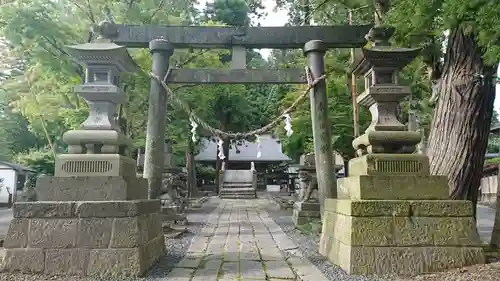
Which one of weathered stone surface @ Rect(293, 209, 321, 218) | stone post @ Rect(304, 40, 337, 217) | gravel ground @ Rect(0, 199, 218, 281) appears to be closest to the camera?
gravel ground @ Rect(0, 199, 218, 281)

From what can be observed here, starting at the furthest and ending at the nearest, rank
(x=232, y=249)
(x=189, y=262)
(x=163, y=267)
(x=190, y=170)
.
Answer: (x=190, y=170) → (x=232, y=249) → (x=189, y=262) → (x=163, y=267)

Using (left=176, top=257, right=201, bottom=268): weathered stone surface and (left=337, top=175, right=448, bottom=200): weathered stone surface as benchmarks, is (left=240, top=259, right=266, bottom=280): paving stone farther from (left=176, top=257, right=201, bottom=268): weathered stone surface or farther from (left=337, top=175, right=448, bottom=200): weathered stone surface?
(left=337, top=175, right=448, bottom=200): weathered stone surface

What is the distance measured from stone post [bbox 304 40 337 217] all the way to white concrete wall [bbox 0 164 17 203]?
19112 millimetres

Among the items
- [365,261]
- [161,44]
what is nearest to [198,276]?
[365,261]

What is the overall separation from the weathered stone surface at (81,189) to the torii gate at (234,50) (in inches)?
114

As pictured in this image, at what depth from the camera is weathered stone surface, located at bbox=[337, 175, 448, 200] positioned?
195 inches

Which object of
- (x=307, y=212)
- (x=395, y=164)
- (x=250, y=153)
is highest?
(x=250, y=153)

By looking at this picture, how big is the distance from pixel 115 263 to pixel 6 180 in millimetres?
20130

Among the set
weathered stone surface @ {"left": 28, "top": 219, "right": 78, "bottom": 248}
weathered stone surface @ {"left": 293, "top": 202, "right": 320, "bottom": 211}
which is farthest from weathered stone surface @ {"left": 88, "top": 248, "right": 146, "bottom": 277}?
weathered stone surface @ {"left": 293, "top": 202, "right": 320, "bottom": 211}

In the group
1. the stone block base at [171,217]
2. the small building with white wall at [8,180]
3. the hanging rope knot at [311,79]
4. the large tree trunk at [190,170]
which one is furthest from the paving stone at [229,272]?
the small building with white wall at [8,180]

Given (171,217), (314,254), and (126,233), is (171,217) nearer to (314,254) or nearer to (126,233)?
(314,254)

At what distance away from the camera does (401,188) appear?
4988 mm

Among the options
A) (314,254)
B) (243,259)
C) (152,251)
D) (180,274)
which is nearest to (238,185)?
(314,254)

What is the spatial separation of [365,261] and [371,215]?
0.54 metres
